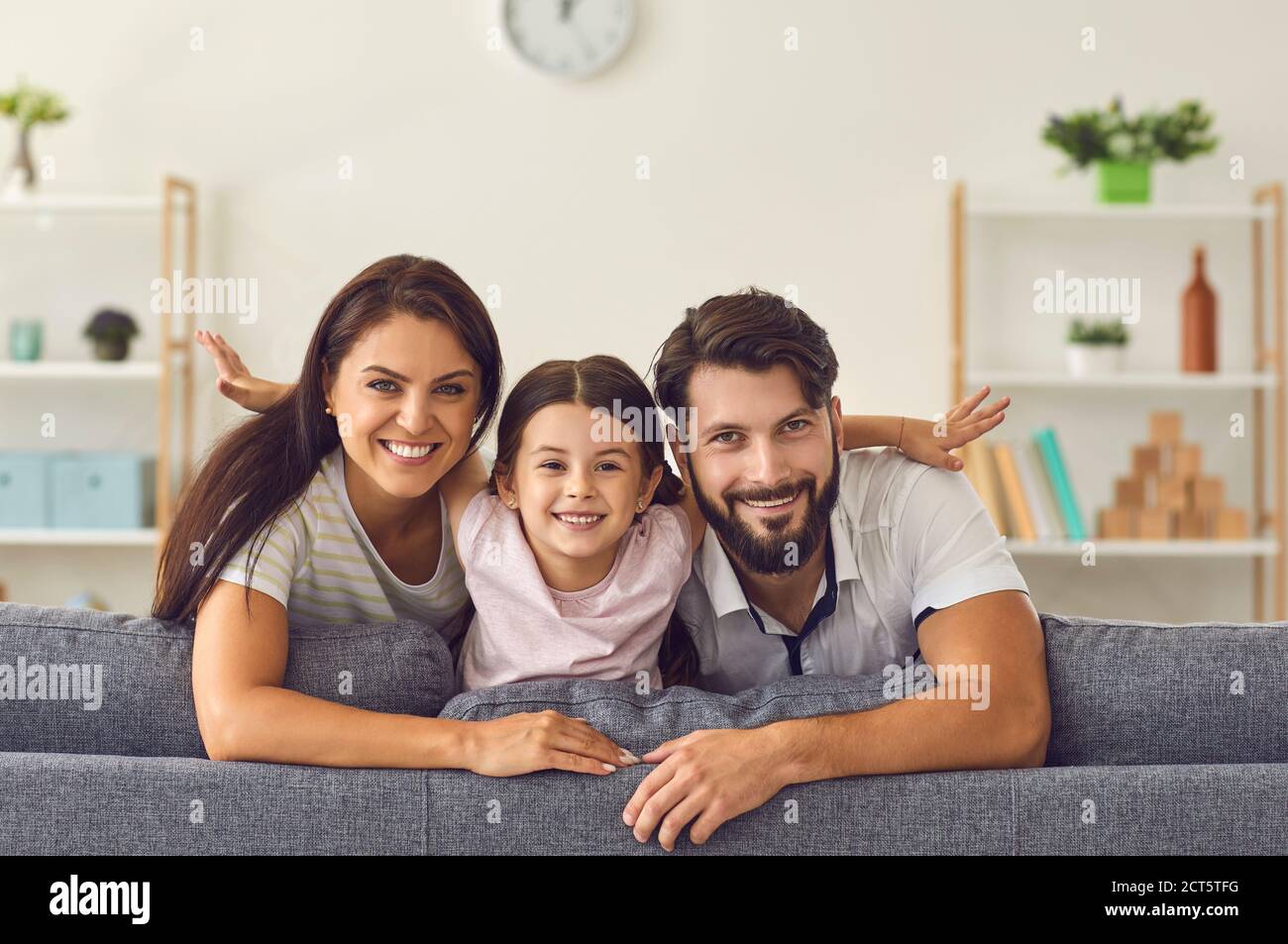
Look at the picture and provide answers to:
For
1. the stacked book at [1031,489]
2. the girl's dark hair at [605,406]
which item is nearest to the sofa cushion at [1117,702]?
the girl's dark hair at [605,406]

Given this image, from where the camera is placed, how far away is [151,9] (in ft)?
11.5

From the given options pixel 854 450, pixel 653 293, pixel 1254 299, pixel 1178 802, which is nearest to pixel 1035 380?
pixel 1254 299

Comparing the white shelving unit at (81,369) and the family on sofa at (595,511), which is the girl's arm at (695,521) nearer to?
the family on sofa at (595,511)

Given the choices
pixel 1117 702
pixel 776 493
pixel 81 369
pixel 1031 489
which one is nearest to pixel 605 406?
pixel 776 493

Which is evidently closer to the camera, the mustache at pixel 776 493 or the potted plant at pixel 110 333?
the mustache at pixel 776 493

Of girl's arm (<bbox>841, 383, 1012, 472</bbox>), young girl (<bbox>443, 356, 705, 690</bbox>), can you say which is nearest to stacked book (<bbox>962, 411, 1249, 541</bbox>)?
girl's arm (<bbox>841, 383, 1012, 472</bbox>)

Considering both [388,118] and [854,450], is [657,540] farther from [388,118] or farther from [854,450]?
[388,118]

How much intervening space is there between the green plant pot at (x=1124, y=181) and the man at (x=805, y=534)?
84.0 inches

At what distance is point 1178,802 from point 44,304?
134 inches

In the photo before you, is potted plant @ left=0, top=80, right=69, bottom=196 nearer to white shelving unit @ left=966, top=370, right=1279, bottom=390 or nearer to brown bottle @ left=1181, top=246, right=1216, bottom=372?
white shelving unit @ left=966, top=370, right=1279, bottom=390

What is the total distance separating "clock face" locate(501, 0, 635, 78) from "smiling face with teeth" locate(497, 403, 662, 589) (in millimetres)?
2327

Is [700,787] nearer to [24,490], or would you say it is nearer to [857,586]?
[857,586]

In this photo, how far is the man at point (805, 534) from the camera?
1.34 meters
